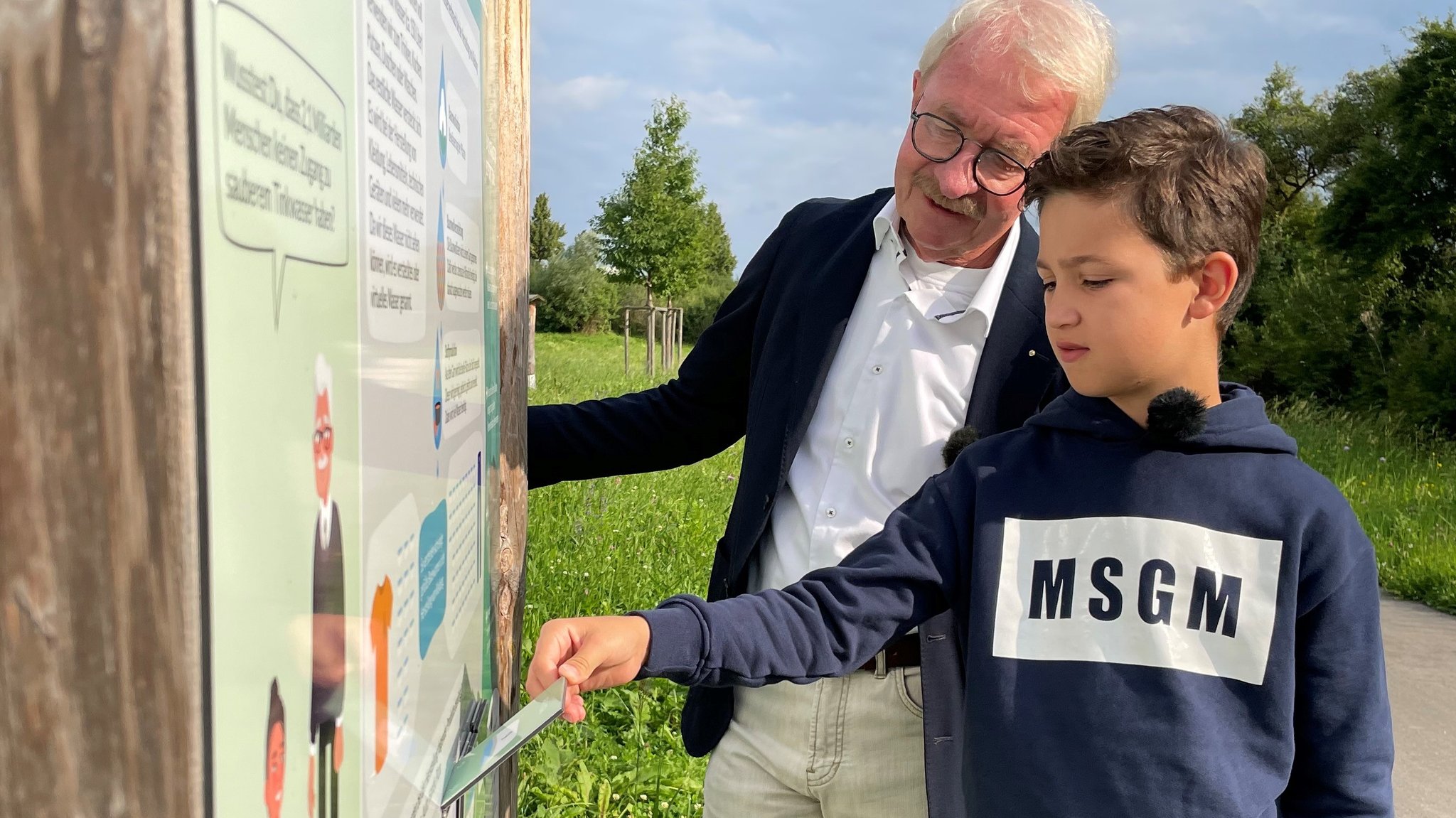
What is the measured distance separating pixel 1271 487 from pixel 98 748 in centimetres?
151

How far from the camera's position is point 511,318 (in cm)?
203

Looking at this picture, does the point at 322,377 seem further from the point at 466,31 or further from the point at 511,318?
the point at 511,318

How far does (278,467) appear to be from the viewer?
0.65 m

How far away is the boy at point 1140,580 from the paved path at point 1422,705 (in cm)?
223

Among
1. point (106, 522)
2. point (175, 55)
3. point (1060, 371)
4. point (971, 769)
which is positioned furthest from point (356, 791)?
point (1060, 371)

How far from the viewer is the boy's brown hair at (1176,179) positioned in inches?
63.6

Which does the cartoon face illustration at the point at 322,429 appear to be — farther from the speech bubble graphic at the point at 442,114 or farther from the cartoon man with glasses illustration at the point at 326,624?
the speech bubble graphic at the point at 442,114

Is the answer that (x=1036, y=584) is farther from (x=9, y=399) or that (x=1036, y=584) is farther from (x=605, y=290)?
(x=605, y=290)

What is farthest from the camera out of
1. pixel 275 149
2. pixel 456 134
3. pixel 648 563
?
pixel 648 563

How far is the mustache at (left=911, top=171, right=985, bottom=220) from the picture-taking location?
2.00m

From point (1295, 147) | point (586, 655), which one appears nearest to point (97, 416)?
point (586, 655)

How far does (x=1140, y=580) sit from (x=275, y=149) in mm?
1359

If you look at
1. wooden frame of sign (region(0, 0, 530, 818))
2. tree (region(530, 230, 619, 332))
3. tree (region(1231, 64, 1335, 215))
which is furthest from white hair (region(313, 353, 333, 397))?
tree (region(530, 230, 619, 332))

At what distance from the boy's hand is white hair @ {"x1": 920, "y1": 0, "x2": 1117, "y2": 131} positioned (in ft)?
3.99
